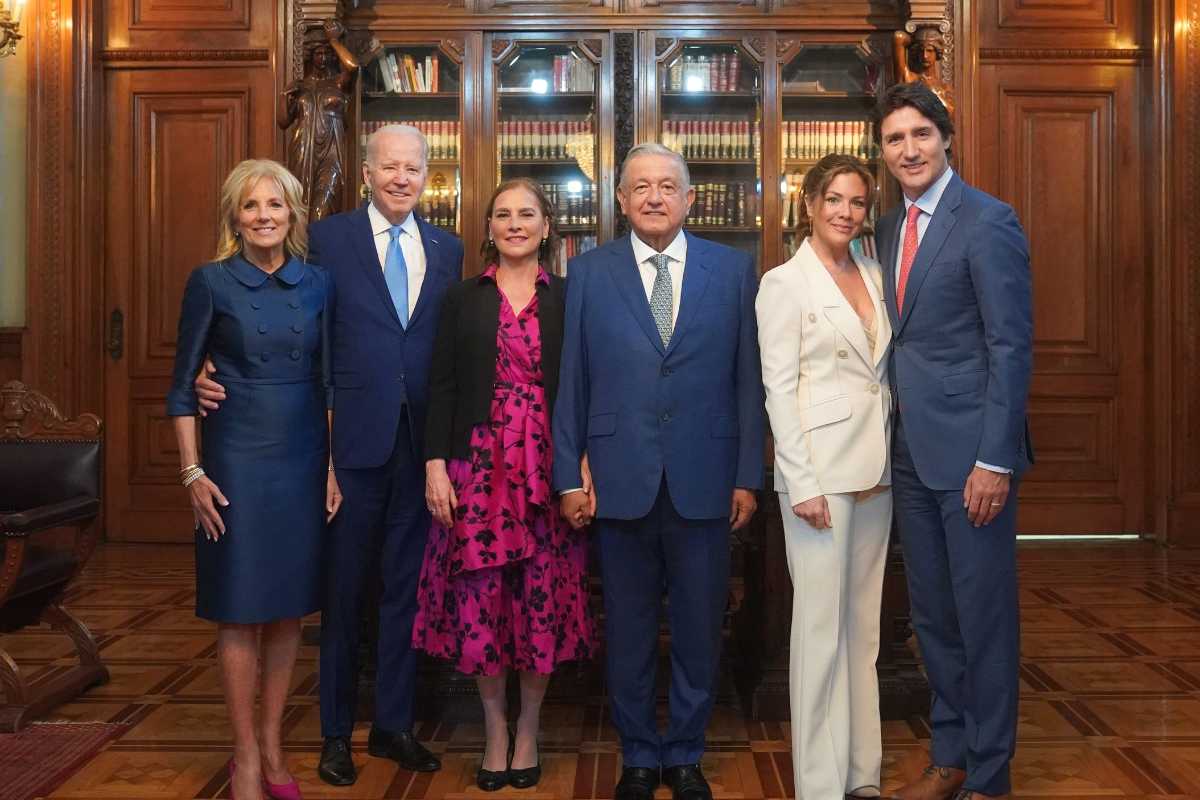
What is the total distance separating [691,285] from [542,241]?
1.41ft

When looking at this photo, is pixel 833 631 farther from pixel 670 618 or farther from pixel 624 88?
pixel 624 88

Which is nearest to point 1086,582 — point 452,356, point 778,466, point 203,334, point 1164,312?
point 1164,312

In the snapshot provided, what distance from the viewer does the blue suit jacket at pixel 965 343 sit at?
2.30m

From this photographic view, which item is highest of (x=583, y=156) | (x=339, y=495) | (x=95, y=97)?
(x=95, y=97)

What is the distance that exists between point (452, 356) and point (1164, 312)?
15.9 feet

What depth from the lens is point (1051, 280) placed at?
6203mm

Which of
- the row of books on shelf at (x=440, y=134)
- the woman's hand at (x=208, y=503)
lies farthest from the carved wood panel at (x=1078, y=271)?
the woman's hand at (x=208, y=503)

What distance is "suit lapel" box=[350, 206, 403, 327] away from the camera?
2.78 metres

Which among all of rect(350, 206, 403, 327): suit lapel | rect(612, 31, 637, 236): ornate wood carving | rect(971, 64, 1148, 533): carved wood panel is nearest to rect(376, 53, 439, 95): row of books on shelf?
rect(612, 31, 637, 236): ornate wood carving

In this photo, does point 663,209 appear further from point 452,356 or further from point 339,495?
point 339,495

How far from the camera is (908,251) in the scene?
2484mm

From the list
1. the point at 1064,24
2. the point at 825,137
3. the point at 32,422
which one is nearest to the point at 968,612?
the point at 32,422

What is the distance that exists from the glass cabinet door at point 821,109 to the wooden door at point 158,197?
2.89 metres

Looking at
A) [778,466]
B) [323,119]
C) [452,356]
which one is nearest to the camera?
[778,466]
